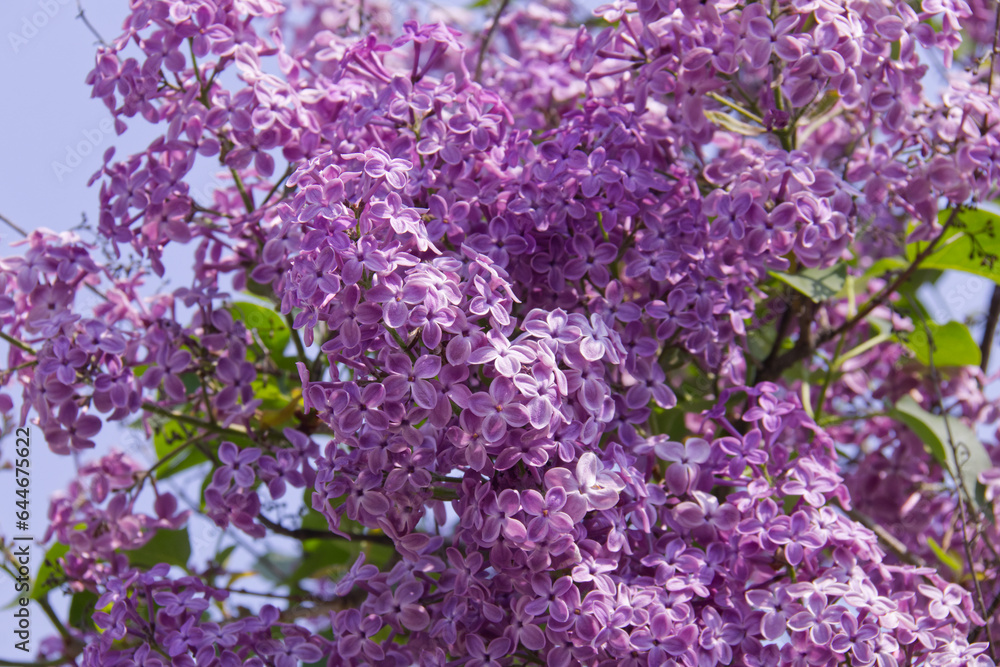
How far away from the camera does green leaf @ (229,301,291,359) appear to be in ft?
4.77

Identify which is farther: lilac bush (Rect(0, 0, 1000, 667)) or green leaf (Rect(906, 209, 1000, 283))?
green leaf (Rect(906, 209, 1000, 283))

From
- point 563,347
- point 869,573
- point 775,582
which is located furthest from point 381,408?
point 869,573

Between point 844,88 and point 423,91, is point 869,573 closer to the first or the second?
point 844,88

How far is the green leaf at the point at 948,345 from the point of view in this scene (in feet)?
4.94

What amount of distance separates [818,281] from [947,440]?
0.36 meters

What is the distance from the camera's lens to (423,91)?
1181mm

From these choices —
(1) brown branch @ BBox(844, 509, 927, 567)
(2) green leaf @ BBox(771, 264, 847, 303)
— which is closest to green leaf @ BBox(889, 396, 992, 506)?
(1) brown branch @ BBox(844, 509, 927, 567)

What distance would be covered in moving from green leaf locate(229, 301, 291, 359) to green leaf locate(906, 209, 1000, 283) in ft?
3.17

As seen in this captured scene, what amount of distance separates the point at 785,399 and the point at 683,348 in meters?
0.14

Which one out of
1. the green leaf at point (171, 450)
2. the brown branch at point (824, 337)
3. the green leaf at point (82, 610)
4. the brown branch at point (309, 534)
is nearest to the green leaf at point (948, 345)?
the brown branch at point (824, 337)

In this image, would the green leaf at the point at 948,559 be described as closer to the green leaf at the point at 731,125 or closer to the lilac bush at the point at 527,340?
the lilac bush at the point at 527,340

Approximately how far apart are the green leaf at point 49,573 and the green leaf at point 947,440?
49.6 inches

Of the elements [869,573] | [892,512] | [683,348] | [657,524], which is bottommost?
[892,512]

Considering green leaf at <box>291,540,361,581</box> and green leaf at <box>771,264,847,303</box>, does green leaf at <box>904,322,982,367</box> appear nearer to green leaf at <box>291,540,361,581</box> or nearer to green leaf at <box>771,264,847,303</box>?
green leaf at <box>771,264,847,303</box>
